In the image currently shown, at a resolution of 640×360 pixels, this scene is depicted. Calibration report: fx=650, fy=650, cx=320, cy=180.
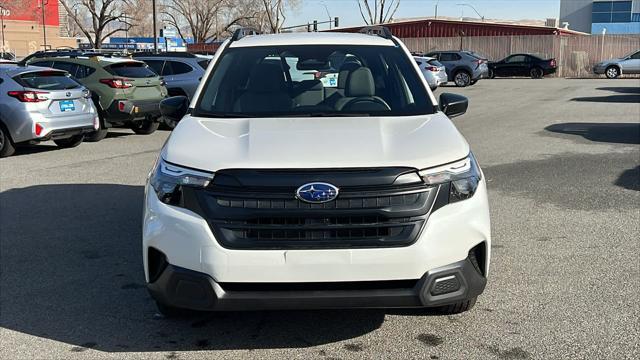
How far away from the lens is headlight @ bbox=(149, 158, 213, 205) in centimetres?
335

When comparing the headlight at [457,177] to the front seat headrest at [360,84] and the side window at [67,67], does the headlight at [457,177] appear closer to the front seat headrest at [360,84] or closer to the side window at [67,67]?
the front seat headrest at [360,84]

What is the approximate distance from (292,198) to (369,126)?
94 centimetres

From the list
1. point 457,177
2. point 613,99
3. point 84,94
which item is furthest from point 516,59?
point 457,177

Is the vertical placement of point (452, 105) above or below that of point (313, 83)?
below

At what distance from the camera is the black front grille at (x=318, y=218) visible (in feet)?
10.6

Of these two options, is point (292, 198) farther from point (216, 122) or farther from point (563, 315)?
point (563, 315)

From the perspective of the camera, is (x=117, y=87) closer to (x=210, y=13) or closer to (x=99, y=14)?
(x=99, y=14)

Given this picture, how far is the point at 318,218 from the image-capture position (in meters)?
3.25

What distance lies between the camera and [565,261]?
205 inches

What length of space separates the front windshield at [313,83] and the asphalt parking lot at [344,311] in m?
1.39

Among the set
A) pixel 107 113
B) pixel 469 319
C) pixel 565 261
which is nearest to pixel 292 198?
pixel 469 319

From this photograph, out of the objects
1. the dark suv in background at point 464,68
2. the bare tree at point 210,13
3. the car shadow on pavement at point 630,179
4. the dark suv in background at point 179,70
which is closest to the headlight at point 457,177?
the car shadow on pavement at point 630,179

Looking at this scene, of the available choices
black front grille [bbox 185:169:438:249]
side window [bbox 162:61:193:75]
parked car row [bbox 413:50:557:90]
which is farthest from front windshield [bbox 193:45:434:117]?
parked car row [bbox 413:50:557:90]

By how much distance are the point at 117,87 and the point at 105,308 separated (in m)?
9.12
